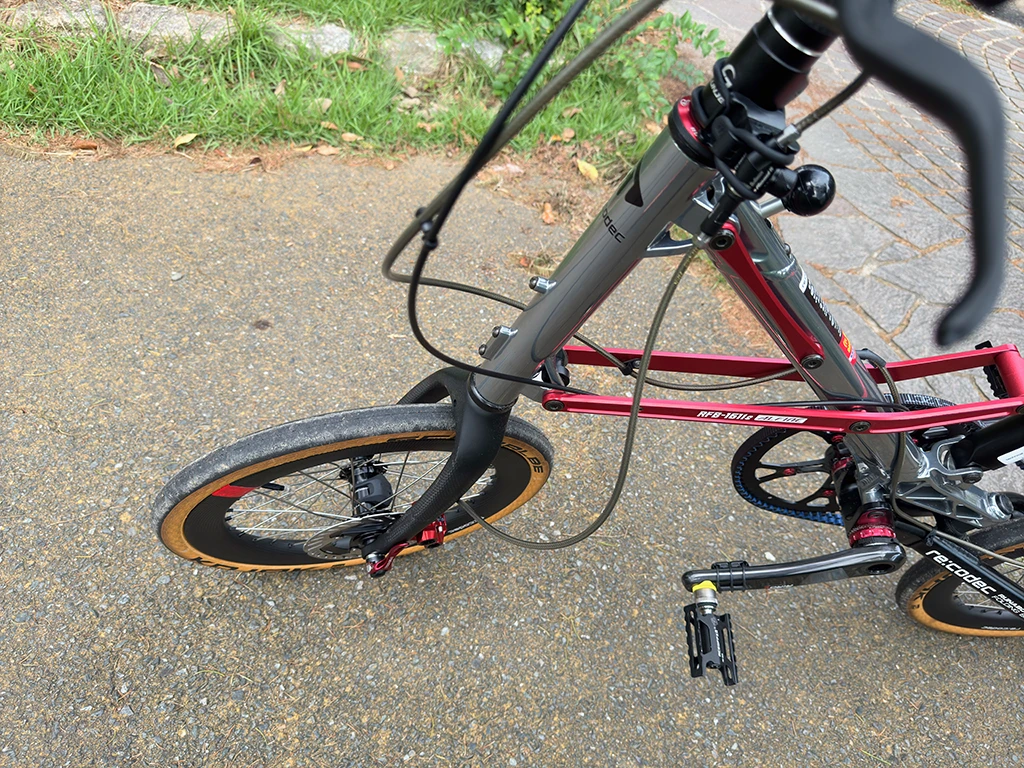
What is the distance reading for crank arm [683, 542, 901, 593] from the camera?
173 centimetres

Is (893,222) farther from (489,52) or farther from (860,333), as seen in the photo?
(489,52)

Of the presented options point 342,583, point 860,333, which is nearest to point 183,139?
point 342,583

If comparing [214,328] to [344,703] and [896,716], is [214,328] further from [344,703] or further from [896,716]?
[896,716]

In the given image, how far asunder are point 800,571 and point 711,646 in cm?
33

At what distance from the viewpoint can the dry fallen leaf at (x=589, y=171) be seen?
3.71 meters

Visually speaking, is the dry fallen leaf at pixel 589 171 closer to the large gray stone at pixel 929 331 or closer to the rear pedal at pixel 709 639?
the large gray stone at pixel 929 331

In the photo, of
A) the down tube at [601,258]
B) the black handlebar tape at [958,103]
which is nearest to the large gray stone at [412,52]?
the down tube at [601,258]

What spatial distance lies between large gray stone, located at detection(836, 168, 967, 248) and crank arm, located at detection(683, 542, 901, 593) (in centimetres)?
260

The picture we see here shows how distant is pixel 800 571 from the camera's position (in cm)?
178

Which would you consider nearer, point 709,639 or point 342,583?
point 709,639

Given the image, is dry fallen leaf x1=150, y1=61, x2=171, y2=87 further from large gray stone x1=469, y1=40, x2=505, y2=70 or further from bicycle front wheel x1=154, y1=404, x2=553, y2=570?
bicycle front wheel x1=154, y1=404, x2=553, y2=570

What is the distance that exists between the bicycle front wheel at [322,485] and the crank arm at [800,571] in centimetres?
53

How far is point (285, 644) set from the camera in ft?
6.36

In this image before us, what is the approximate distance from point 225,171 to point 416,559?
231cm
